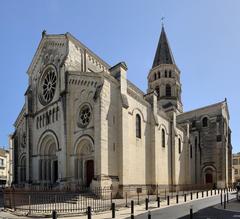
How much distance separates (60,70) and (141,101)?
29.0 feet

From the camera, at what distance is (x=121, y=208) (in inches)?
720

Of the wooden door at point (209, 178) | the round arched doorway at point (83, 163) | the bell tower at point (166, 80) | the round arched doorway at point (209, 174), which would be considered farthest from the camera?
the bell tower at point (166, 80)

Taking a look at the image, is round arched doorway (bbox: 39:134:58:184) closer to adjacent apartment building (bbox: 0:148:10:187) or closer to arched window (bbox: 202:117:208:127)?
arched window (bbox: 202:117:208:127)

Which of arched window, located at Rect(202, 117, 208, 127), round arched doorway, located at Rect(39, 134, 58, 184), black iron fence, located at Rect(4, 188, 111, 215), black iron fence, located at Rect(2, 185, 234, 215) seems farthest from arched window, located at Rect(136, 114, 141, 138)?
arched window, located at Rect(202, 117, 208, 127)

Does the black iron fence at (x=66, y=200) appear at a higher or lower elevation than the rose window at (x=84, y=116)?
lower

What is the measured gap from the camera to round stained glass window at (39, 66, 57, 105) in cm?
3203

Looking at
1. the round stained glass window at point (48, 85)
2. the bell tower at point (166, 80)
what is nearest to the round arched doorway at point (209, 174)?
the bell tower at point (166, 80)

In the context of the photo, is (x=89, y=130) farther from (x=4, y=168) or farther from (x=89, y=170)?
(x=4, y=168)

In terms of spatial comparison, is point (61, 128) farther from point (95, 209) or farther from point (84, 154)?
point (95, 209)

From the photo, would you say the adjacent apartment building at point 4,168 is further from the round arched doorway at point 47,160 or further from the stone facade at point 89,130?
the round arched doorway at point 47,160

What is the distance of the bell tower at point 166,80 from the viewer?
180 ft

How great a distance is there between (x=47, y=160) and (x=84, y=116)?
8249 millimetres

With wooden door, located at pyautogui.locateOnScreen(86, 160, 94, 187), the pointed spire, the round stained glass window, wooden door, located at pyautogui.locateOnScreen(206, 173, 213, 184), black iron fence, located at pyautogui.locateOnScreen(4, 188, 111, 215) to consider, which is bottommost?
wooden door, located at pyautogui.locateOnScreen(206, 173, 213, 184)

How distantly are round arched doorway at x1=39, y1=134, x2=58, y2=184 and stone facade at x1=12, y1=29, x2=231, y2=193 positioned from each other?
0.35ft
